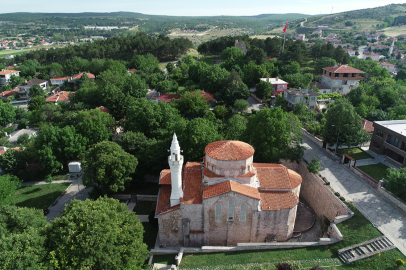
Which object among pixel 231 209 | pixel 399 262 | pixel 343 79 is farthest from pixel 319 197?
pixel 343 79

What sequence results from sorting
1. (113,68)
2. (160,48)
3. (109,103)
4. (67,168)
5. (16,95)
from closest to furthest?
(67,168) < (109,103) < (113,68) < (16,95) < (160,48)

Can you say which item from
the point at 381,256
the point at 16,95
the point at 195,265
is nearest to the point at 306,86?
the point at 381,256

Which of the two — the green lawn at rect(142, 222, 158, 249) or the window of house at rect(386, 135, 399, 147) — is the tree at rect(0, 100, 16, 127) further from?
the window of house at rect(386, 135, 399, 147)

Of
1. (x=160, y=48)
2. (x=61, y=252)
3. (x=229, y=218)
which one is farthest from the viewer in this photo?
(x=160, y=48)

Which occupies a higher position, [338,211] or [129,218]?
[129,218]

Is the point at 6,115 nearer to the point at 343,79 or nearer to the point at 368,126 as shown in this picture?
the point at 368,126

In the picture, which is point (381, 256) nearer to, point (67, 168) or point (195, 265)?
point (195, 265)

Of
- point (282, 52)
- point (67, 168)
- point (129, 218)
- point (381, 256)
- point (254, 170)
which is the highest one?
point (282, 52)

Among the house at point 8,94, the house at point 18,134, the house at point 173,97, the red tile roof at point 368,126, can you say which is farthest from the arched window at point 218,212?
the house at point 8,94
